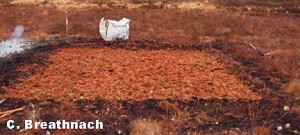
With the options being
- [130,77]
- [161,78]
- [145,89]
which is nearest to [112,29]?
[130,77]

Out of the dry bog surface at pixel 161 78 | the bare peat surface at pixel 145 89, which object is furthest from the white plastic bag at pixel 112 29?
the bare peat surface at pixel 145 89

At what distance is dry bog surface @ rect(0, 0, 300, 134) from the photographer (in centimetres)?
638

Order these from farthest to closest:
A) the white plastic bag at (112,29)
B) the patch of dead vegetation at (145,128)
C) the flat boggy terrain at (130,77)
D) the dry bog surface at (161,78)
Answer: the white plastic bag at (112,29) < the flat boggy terrain at (130,77) < the dry bog surface at (161,78) < the patch of dead vegetation at (145,128)

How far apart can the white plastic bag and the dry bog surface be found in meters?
0.34

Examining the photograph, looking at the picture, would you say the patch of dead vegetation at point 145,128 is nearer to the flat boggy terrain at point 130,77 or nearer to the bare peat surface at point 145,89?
the bare peat surface at point 145,89

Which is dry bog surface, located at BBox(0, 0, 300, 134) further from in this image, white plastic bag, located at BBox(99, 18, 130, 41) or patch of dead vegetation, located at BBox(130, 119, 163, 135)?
white plastic bag, located at BBox(99, 18, 130, 41)

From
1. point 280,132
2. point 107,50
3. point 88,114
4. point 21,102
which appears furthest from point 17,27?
point 280,132

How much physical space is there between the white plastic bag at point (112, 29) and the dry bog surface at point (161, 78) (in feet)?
1.13

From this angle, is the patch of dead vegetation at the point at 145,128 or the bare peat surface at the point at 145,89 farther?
the bare peat surface at the point at 145,89

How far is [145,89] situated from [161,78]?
2.80ft

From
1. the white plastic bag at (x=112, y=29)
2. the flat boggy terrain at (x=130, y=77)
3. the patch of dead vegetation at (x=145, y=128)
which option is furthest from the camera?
the white plastic bag at (x=112, y=29)

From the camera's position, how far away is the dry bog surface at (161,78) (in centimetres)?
638

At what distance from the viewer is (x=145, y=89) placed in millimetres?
7762

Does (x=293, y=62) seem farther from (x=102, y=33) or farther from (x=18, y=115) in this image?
(x=18, y=115)
